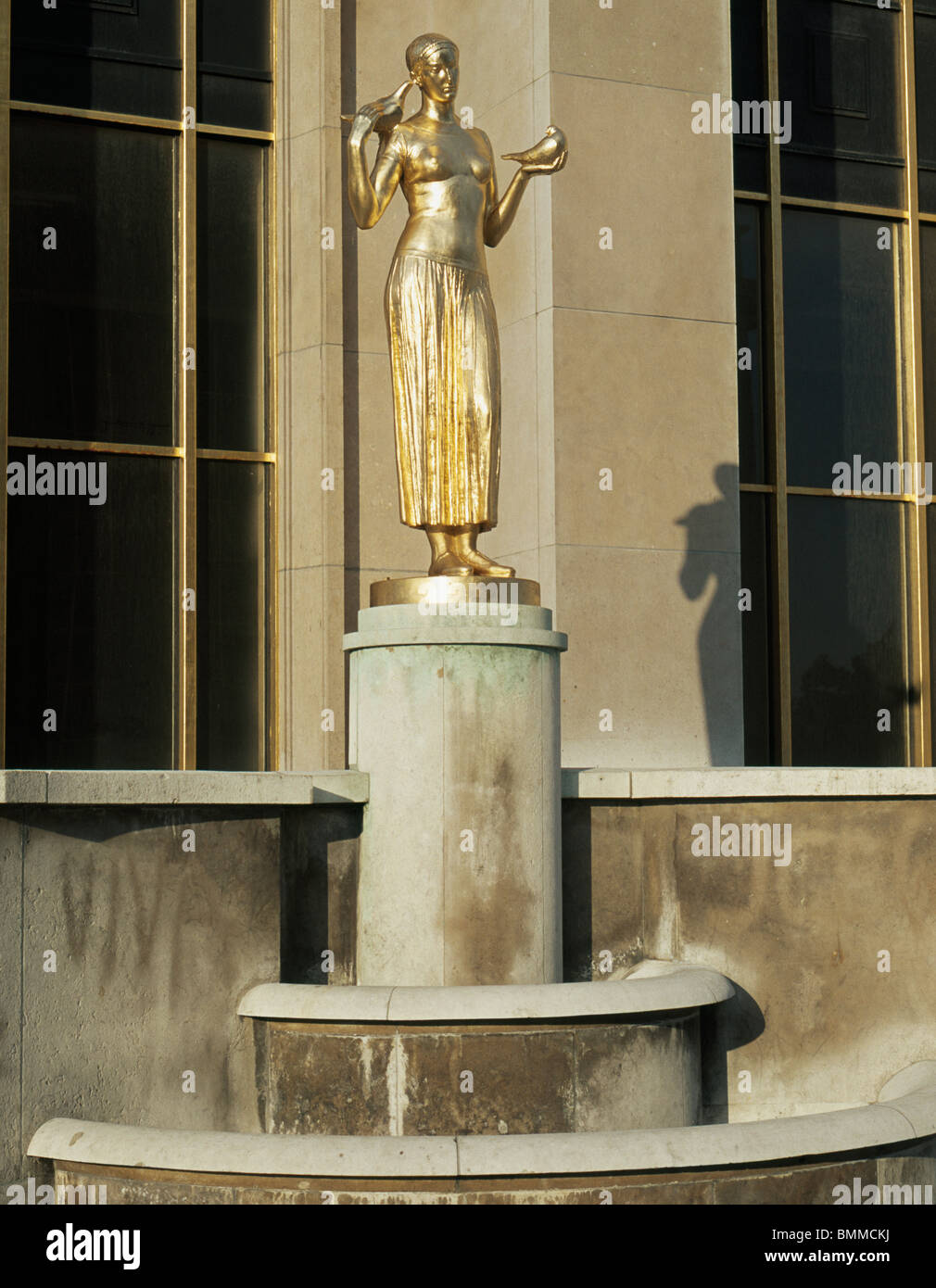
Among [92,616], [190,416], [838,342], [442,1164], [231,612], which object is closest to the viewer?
[442,1164]

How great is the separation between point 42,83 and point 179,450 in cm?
295

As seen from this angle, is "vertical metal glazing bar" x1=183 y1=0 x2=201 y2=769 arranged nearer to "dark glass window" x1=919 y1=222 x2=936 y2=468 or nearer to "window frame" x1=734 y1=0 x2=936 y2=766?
"window frame" x1=734 y1=0 x2=936 y2=766

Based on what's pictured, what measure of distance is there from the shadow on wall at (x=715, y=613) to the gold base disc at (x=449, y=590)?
11.6 ft

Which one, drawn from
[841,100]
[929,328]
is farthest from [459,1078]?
[841,100]

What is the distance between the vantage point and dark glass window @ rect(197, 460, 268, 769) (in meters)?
12.3

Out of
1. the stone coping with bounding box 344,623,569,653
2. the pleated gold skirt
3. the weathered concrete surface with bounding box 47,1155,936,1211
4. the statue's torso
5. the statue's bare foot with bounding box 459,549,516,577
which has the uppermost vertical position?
the statue's torso

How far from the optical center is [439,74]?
329 inches

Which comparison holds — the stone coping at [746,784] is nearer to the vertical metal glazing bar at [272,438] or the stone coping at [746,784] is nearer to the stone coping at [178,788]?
the stone coping at [178,788]

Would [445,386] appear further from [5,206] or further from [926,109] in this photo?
[926,109]

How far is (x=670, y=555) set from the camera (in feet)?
37.6

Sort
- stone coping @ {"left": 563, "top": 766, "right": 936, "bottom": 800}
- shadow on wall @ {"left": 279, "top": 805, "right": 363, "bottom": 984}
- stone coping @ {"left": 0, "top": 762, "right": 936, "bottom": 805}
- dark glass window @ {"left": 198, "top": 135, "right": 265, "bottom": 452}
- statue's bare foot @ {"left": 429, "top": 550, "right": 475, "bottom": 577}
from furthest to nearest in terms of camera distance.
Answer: dark glass window @ {"left": 198, "top": 135, "right": 265, "bottom": 452} → statue's bare foot @ {"left": 429, "top": 550, "right": 475, "bottom": 577} → stone coping @ {"left": 563, "top": 766, "right": 936, "bottom": 800} → shadow on wall @ {"left": 279, "top": 805, "right": 363, "bottom": 984} → stone coping @ {"left": 0, "top": 762, "right": 936, "bottom": 805}

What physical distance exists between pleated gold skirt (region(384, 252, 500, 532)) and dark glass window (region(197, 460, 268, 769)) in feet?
13.7

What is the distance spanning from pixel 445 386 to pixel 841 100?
779cm

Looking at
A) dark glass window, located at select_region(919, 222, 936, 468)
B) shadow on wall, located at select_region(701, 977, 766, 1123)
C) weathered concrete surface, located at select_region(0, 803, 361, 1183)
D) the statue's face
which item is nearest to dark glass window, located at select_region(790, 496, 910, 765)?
dark glass window, located at select_region(919, 222, 936, 468)
